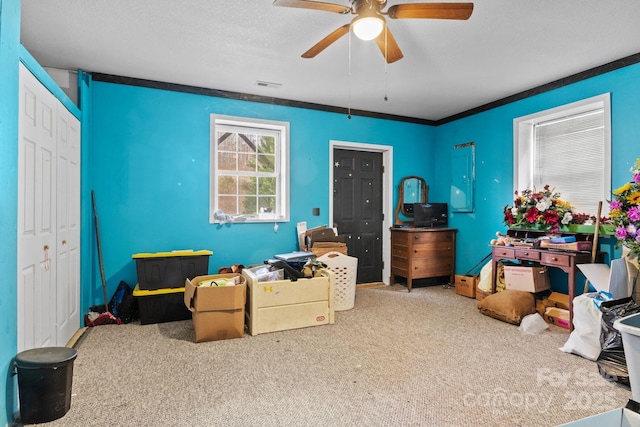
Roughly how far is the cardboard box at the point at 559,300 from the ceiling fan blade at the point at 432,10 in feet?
9.60

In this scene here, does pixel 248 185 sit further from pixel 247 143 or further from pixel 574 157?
pixel 574 157

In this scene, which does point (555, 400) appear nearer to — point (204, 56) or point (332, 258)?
point (332, 258)

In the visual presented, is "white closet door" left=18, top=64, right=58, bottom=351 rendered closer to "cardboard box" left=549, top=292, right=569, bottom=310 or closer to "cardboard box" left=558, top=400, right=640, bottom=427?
"cardboard box" left=558, top=400, right=640, bottom=427

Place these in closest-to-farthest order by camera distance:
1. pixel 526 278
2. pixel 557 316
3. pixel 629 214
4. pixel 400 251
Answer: pixel 629 214
pixel 557 316
pixel 526 278
pixel 400 251

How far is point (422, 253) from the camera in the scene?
5.02 meters

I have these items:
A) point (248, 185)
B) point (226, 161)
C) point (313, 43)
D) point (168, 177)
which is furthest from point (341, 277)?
point (313, 43)

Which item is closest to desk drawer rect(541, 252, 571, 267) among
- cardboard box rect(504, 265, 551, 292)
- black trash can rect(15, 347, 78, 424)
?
cardboard box rect(504, 265, 551, 292)

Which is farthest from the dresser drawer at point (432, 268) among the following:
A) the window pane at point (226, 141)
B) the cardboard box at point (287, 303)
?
the window pane at point (226, 141)

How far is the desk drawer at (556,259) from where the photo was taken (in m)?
3.36

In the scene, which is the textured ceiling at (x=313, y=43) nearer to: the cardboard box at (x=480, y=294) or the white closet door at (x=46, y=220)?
the white closet door at (x=46, y=220)

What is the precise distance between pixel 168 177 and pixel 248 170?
3.12ft

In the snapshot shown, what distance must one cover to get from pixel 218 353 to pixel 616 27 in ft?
13.1

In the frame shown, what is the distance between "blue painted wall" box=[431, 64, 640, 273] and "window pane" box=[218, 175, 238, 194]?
10.3 feet

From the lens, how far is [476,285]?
4.52 m
